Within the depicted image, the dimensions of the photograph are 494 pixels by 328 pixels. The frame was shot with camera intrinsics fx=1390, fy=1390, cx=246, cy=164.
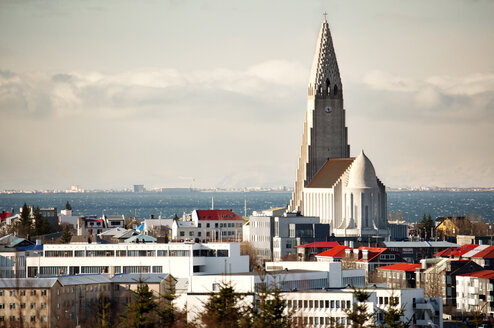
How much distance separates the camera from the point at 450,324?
106062 mm

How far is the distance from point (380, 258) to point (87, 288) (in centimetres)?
4783

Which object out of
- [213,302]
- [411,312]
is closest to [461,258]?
[411,312]

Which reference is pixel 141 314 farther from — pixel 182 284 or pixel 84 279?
pixel 182 284

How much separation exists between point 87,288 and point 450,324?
2783 centimetres

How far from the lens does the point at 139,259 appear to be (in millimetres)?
114938

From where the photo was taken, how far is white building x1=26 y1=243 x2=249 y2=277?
369ft

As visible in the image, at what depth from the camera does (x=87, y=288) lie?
100250 mm

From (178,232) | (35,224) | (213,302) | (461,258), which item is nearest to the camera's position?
(213,302)

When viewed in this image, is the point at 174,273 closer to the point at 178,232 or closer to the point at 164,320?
the point at 164,320

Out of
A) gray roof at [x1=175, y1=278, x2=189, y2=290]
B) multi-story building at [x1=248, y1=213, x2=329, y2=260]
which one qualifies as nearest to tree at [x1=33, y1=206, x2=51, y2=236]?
multi-story building at [x1=248, y1=213, x2=329, y2=260]

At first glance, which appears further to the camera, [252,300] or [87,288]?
[87,288]

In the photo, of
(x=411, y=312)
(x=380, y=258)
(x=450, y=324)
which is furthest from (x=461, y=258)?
(x=411, y=312)

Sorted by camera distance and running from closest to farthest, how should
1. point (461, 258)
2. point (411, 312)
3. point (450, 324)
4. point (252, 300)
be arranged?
1. point (252, 300)
2. point (411, 312)
3. point (450, 324)
4. point (461, 258)

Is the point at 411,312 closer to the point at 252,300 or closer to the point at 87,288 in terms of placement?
the point at 252,300
